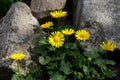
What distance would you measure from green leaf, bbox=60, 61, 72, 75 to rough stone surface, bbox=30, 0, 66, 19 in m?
1.30

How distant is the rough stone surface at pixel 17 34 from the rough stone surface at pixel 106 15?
589 mm

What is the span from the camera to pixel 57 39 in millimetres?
4270

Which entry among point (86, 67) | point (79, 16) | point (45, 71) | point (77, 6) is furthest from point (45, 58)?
point (77, 6)

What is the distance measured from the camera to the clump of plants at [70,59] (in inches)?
163

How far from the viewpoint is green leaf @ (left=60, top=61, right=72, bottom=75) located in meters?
4.12

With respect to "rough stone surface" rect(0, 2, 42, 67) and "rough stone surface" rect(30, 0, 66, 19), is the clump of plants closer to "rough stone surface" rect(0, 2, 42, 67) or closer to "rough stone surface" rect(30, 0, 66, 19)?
"rough stone surface" rect(0, 2, 42, 67)

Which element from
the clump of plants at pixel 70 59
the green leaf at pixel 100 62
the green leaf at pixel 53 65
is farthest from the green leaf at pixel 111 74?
the green leaf at pixel 53 65

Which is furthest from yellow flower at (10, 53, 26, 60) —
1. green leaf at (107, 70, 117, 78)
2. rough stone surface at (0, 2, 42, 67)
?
green leaf at (107, 70, 117, 78)

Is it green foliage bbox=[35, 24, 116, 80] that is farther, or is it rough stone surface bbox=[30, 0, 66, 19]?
rough stone surface bbox=[30, 0, 66, 19]

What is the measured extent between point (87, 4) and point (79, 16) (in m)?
0.19

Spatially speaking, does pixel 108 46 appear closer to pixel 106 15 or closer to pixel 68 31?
pixel 68 31

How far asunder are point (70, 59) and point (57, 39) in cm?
25

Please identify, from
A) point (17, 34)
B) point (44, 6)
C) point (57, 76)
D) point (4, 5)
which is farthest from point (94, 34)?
point (4, 5)

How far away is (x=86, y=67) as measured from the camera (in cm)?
415
